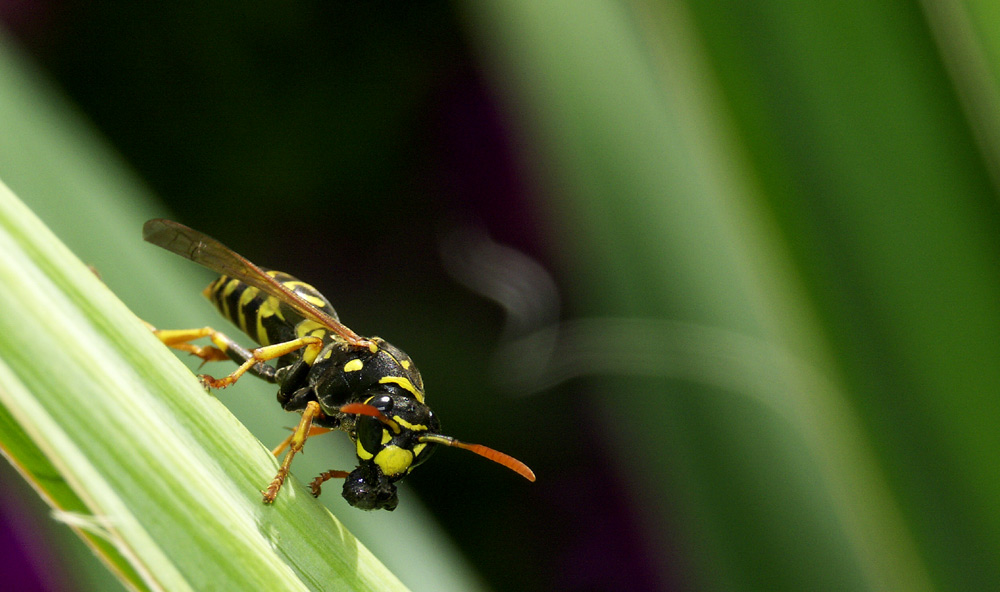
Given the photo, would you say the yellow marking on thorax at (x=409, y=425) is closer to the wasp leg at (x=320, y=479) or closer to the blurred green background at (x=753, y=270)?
the wasp leg at (x=320, y=479)

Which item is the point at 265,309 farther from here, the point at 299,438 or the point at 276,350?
the point at 299,438

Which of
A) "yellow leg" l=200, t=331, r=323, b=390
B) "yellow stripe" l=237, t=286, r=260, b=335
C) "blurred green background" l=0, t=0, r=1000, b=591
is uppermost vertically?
"yellow stripe" l=237, t=286, r=260, b=335

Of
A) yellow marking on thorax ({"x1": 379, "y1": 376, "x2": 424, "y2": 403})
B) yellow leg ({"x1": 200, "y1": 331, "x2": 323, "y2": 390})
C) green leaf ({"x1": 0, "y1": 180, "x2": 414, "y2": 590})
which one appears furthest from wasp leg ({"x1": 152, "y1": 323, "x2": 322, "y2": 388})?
green leaf ({"x1": 0, "y1": 180, "x2": 414, "y2": 590})

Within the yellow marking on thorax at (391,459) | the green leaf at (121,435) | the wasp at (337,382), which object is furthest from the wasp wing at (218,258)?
the green leaf at (121,435)

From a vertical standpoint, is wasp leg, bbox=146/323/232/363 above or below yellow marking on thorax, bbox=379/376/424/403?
above

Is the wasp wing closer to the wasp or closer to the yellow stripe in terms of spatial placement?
the wasp

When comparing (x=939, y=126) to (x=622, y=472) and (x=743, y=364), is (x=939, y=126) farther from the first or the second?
(x=622, y=472)

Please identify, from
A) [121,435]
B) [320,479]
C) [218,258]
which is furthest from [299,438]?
[121,435]

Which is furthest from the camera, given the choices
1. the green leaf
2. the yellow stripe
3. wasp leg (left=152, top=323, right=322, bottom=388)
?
the yellow stripe

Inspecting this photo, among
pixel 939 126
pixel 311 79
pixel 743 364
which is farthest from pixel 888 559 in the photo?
pixel 311 79
